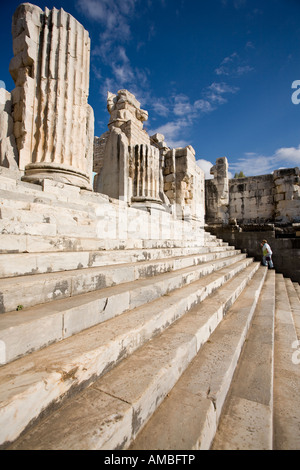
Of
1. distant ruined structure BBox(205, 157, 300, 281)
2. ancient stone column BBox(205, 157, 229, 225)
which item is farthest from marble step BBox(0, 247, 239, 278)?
ancient stone column BBox(205, 157, 229, 225)

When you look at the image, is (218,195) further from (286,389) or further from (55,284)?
(55,284)

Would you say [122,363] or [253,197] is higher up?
[253,197]

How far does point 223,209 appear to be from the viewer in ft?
46.1

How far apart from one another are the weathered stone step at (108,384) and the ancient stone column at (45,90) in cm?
375

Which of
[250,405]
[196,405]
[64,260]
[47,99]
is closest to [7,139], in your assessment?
[47,99]

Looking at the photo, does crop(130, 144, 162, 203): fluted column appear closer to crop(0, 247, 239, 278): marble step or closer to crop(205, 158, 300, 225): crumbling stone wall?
crop(0, 247, 239, 278): marble step

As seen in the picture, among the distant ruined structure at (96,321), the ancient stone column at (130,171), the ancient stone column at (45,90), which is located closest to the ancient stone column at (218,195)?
the ancient stone column at (130,171)

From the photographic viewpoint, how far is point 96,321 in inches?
60.9

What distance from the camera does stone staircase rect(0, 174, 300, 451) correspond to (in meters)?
0.91

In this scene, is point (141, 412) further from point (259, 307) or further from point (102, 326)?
point (259, 307)

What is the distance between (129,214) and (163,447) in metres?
3.97

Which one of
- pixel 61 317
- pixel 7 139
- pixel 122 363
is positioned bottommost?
pixel 122 363

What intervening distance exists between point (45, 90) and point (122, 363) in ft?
17.8

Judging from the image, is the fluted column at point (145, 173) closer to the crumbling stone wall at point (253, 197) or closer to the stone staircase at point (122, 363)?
the stone staircase at point (122, 363)
